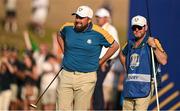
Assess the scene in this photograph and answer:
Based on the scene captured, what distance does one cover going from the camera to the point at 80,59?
9.46 metres

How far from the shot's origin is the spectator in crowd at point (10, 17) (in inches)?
612

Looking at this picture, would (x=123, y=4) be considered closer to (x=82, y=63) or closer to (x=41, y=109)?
(x=41, y=109)

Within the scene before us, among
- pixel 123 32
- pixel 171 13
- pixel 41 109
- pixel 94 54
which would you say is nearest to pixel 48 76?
pixel 41 109

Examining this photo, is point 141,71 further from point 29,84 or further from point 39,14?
point 39,14

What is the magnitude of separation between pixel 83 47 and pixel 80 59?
17 cm

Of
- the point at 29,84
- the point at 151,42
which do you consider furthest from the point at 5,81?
the point at 151,42

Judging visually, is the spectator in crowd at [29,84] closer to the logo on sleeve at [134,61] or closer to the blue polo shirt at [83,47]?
the blue polo shirt at [83,47]

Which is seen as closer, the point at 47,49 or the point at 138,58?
the point at 138,58

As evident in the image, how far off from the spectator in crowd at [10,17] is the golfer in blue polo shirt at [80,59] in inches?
242

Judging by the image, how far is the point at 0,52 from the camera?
15.3 meters

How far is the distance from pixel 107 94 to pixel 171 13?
2.75 meters

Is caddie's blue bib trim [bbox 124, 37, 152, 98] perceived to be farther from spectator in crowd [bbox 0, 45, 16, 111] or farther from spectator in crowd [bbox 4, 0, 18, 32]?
spectator in crowd [bbox 4, 0, 18, 32]

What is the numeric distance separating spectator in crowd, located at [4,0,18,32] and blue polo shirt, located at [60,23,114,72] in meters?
6.16

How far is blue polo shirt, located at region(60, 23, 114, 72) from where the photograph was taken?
31.0 feet
